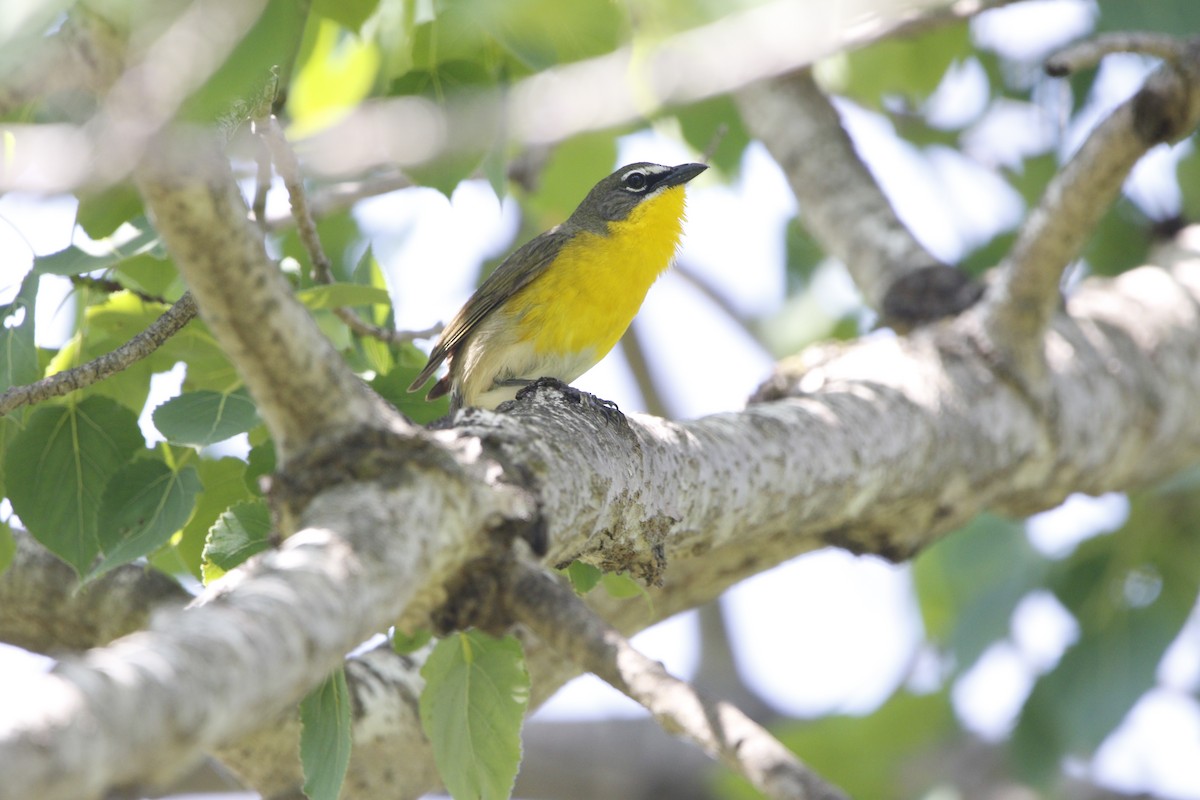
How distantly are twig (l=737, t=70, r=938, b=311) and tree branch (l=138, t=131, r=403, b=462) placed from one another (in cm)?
420

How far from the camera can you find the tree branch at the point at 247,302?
2049 mm

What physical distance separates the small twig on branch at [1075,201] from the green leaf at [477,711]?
283cm

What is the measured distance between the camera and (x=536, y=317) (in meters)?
6.14

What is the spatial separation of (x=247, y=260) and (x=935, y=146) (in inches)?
296

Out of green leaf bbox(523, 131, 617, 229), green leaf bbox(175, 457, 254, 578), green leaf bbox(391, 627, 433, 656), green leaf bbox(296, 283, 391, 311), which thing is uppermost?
green leaf bbox(523, 131, 617, 229)

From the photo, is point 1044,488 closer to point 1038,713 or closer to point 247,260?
point 1038,713

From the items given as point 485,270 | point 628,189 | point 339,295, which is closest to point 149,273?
point 339,295

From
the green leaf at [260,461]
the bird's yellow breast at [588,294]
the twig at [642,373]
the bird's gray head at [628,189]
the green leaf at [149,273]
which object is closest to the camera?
the green leaf at [260,461]

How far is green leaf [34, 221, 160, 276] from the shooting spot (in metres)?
3.76

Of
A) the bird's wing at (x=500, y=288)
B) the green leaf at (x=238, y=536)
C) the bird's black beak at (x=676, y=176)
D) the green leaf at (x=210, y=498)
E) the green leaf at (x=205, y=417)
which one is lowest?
the green leaf at (x=238, y=536)

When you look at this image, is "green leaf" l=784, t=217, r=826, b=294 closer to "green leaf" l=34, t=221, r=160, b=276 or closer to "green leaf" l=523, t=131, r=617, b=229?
"green leaf" l=523, t=131, r=617, b=229

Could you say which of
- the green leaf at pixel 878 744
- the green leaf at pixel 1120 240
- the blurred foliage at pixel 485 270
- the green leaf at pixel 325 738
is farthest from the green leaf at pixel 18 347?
the green leaf at pixel 1120 240

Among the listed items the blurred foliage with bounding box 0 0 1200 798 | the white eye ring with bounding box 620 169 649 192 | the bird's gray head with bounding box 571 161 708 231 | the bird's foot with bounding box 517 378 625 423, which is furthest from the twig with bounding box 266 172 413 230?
the bird's foot with bounding box 517 378 625 423

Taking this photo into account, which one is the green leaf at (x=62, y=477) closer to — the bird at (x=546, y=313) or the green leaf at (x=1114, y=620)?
the bird at (x=546, y=313)
